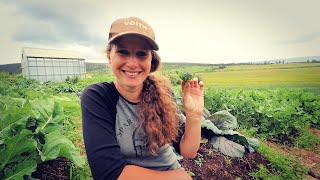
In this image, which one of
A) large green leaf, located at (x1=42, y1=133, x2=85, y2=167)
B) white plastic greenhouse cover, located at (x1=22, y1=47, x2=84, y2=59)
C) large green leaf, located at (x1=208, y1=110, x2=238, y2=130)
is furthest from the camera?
white plastic greenhouse cover, located at (x1=22, y1=47, x2=84, y2=59)

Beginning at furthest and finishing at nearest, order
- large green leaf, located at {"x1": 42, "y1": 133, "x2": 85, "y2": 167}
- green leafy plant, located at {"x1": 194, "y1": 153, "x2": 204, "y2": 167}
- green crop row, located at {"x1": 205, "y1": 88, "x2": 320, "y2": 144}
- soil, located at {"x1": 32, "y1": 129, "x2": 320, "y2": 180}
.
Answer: green crop row, located at {"x1": 205, "y1": 88, "x2": 320, "y2": 144} → green leafy plant, located at {"x1": 194, "y1": 153, "x2": 204, "y2": 167} → soil, located at {"x1": 32, "y1": 129, "x2": 320, "y2": 180} → large green leaf, located at {"x1": 42, "y1": 133, "x2": 85, "y2": 167}

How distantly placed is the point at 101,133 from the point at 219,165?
97.5 inches

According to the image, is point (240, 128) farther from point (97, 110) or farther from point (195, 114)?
point (97, 110)

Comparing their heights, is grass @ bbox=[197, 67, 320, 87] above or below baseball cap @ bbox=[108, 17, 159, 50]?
below

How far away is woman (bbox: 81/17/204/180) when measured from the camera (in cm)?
137

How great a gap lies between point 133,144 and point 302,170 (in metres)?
3.34

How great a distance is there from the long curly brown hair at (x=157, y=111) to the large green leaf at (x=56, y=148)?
0.82 metres

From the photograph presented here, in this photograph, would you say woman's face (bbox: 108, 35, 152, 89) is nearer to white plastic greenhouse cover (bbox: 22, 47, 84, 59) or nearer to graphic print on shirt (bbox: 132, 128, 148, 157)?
graphic print on shirt (bbox: 132, 128, 148, 157)

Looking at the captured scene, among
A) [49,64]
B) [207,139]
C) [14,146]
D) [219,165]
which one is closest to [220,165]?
[219,165]

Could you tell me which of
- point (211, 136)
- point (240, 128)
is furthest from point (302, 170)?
point (240, 128)

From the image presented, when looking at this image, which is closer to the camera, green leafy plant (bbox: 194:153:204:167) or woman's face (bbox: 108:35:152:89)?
woman's face (bbox: 108:35:152:89)

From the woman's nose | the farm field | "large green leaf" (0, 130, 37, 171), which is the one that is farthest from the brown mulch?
Result: the woman's nose

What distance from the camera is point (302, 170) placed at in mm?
3918

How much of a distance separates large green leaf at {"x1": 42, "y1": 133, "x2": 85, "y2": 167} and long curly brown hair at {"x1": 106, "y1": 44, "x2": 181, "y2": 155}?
0.82 metres
